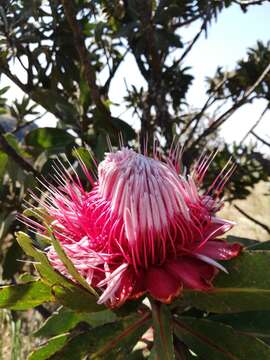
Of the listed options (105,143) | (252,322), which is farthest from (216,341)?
(105,143)

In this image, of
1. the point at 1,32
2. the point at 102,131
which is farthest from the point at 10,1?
the point at 102,131

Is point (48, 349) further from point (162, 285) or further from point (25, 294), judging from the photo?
point (162, 285)

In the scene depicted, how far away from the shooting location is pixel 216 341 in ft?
2.78

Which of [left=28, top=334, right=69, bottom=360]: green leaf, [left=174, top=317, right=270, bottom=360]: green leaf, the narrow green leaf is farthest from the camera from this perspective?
[left=28, top=334, right=69, bottom=360]: green leaf

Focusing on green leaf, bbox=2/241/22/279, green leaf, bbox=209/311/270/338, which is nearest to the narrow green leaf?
green leaf, bbox=209/311/270/338

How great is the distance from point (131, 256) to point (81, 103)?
0.87 m

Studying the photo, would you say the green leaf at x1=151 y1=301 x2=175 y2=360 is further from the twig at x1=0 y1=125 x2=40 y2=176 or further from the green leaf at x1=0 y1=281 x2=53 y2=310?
the twig at x1=0 y1=125 x2=40 y2=176

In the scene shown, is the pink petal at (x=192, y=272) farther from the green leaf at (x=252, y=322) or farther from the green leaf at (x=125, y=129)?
the green leaf at (x=125, y=129)

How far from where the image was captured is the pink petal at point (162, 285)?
2.25ft

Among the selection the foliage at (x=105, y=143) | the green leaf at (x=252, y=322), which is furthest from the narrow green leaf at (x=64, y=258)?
the green leaf at (x=252, y=322)

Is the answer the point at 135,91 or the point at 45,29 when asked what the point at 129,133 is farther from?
the point at 135,91

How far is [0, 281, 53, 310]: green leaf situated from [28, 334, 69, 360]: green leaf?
0.11 metres

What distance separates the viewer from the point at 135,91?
213 cm

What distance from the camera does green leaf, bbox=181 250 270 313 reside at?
28.9 inches
